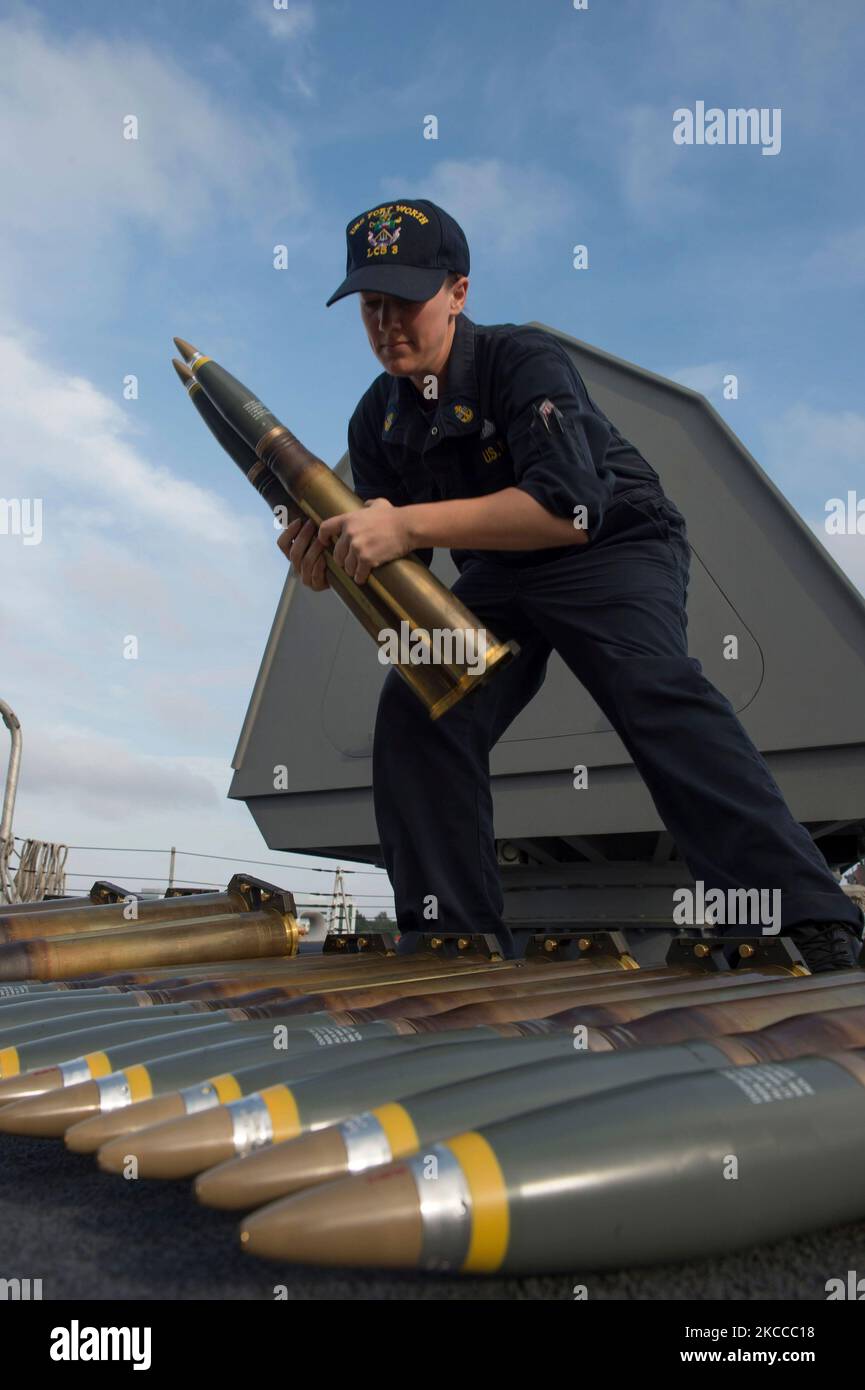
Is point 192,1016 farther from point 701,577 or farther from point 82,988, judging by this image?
point 701,577

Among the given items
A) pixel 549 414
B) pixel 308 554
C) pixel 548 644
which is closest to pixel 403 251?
pixel 549 414

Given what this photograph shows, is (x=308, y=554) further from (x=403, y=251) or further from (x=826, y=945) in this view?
(x=826, y=945)

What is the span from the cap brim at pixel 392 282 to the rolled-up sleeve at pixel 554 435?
0.30 metres

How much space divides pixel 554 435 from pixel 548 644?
741mm

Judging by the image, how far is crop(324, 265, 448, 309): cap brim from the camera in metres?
2.64

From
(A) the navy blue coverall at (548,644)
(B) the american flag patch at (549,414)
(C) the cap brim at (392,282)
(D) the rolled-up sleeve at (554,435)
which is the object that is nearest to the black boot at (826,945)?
(A) the navy blue coverall at (548,644)

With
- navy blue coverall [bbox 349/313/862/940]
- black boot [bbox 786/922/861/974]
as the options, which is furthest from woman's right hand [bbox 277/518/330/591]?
black boot [bbox 786/922/861/974]

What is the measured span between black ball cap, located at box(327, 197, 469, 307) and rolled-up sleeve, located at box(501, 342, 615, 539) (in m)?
0.30

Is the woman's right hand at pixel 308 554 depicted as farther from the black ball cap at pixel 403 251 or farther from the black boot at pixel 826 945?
the black boot at pixel 826 945

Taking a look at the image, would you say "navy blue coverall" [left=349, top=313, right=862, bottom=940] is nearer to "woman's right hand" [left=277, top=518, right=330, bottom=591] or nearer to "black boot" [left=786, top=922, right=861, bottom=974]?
"black boot" [left=786, top=922, right=861, bottom=974]

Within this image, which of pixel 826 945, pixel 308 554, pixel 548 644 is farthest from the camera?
pixel 548 644

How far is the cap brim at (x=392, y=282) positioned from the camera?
2.64 metres

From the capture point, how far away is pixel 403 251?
8.86ft

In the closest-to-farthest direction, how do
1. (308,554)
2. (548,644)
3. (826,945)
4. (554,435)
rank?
(826,945) < (554,435) < (308,554) < (548,644)
